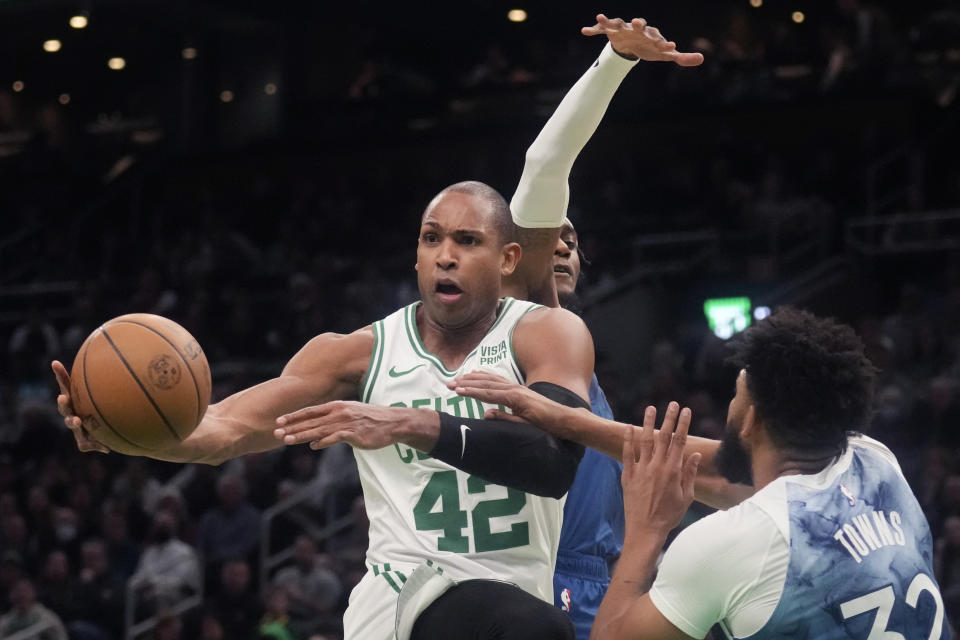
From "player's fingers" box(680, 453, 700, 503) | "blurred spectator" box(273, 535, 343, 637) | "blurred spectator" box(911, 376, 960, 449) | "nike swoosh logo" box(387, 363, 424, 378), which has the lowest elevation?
"blurred spectator" box(273, 535, 343, 637)

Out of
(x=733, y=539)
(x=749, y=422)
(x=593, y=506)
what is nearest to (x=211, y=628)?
(x=593, y=506)

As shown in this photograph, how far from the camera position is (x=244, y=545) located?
37.0 feet

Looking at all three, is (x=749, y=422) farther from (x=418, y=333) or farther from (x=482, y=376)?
(x=418, y=333)

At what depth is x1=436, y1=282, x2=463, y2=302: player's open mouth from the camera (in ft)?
13.9

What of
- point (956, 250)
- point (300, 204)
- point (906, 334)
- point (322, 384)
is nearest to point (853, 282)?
point (956, 250)

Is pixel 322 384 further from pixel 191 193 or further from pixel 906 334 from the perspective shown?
pixel 191 193

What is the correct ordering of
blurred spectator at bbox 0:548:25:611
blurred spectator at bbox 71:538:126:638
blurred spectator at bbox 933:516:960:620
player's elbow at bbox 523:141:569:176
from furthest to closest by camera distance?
blurred spectator at bbox 0:548:25:611 < blurred spectator at bbox 71:538:126:638 < blurred spectator at bbox 933:516:960:620 < player's elbow at bbox 523:141:569:176

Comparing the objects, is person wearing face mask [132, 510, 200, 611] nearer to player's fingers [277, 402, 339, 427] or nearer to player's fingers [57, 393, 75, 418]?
player's fingers [57, 393, 75, 418]

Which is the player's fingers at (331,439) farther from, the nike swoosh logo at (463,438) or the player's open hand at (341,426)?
the nike swoosh logo at (463,438)

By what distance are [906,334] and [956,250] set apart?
1.70 m

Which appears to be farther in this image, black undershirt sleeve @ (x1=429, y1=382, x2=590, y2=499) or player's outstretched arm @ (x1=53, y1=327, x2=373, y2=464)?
player's outstretched arm @ (x1=53, y1=327, x2=373, y2=464)

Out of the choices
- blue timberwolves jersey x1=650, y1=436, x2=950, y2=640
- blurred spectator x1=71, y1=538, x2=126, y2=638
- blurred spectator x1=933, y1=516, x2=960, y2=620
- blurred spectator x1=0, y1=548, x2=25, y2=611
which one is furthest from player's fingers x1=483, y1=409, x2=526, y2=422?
blurred spectator x1=0, y1=548, x2=25, y2=611

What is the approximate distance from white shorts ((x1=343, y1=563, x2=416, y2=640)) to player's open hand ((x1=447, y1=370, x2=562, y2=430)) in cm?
51

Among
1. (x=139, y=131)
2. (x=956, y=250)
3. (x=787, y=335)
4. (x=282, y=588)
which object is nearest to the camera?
(x=787, y=335)
